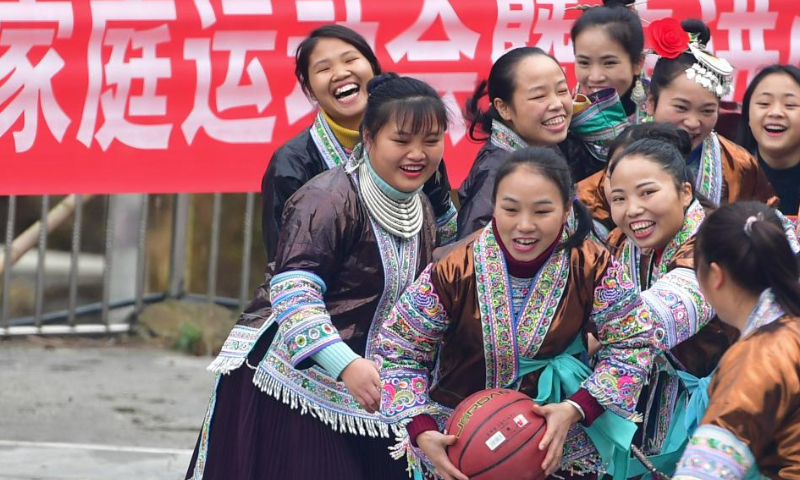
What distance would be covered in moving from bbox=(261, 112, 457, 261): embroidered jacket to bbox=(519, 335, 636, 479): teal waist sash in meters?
0.74

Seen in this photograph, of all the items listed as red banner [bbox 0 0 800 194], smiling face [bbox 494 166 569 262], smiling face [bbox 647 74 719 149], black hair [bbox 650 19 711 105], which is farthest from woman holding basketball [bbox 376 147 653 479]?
red banner [bbox 0 0 800 194]

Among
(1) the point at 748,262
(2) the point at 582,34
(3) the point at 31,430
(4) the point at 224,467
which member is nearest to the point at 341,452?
(4) the point at 224,467

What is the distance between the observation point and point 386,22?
5637 mm

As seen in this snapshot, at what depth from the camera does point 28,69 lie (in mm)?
5504

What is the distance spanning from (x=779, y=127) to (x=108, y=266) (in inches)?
200

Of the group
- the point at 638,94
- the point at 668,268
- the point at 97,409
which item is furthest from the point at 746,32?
the point at 97,409

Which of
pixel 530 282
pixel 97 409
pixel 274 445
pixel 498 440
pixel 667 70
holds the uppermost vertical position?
pixel 667 70

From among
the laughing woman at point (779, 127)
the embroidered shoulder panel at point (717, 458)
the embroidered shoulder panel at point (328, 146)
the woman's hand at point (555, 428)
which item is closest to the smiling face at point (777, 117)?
the laughing woman at point (779, 127)

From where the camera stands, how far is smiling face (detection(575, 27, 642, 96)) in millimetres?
4738

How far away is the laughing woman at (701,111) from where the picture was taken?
171 inches

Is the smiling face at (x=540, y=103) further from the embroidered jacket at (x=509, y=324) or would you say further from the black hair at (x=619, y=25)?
the embroidered jacket at (x=509, y=324)

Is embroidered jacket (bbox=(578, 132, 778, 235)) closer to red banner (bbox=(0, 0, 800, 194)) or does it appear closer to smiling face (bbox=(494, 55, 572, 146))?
smiling face (bbox=(494, 55, 572, 146))

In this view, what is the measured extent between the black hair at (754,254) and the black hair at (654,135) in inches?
40.3

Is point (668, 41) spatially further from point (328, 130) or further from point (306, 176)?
point (306, 176)
